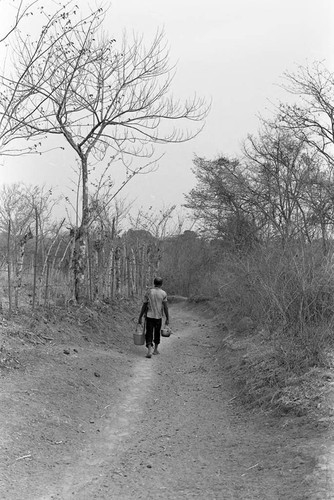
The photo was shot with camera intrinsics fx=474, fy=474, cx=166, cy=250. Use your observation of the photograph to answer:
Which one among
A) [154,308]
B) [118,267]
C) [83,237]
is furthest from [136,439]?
[118,267]

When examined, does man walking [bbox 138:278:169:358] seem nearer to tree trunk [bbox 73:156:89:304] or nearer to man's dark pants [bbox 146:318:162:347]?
man's dark pants [bbox 146:318:162:347]

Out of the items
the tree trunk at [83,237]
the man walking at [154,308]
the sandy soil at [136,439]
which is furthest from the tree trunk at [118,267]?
the sandy soil at [136,439]

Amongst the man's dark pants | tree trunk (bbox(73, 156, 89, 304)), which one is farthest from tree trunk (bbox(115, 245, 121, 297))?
the man's dark pants

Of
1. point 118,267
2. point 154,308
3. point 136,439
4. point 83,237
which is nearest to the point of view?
point 136,439

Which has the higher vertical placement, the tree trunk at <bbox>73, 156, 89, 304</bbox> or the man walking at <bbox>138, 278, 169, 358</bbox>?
the tree trunk at <bbox>73, 156, 89, 304</bbox>

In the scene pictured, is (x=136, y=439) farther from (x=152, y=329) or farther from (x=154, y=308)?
(x=152, y=329)

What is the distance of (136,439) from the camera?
4855 millimetres

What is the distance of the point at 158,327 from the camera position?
9391 millimetres

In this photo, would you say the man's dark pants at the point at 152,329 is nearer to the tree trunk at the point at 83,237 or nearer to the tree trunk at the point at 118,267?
the tree trunk at the point at 83,237

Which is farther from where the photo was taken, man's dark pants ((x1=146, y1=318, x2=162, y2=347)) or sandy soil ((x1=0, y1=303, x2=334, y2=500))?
man's dark pants ((x1=146, y1=318, x2=162, y2=347))

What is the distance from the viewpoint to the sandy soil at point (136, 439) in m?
3.63

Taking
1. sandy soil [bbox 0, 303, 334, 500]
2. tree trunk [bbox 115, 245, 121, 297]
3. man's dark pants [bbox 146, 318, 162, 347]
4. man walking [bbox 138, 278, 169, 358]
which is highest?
tree trunk [bbox 115, 245, 121, 297]

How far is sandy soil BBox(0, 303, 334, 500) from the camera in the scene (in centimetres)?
363

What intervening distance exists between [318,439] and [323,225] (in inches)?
298
